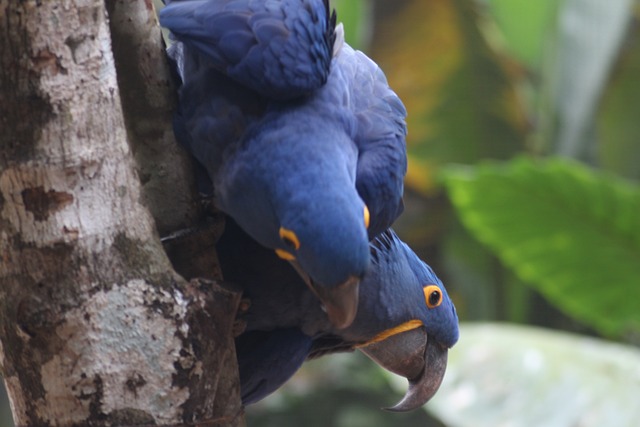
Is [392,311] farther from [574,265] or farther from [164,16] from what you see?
[574,265]

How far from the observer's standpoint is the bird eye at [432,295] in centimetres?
199

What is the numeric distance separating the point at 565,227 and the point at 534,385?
2.26 ft

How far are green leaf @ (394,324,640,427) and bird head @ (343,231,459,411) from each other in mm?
902

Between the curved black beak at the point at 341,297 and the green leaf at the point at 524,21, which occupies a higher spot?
the curved black beak at the point at 341,297

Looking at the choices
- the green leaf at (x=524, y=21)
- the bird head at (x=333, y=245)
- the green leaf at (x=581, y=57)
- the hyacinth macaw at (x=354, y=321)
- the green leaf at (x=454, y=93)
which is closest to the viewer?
the bird head at (x=333, y=245)

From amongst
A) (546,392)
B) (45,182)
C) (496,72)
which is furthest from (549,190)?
(45,182)

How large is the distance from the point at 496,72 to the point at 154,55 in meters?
3.37

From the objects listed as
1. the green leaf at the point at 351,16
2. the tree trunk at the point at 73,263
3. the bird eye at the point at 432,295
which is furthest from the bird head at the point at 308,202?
the green leaf at the point at 351,16

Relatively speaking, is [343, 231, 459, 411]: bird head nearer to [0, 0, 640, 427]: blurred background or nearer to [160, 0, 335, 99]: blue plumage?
[160, 0, 335, 99]: blue plumage

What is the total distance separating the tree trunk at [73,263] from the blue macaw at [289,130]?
203 mm

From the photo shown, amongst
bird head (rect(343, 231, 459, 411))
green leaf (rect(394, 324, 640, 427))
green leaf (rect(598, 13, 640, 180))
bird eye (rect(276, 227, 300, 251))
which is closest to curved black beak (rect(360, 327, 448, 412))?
bird head (rect(343, 231, 459, 411))

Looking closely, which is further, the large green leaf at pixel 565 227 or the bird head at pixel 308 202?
the large green leaf at pixel 565 227

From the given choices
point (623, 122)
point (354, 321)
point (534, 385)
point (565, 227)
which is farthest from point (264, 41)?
point (623, 122)

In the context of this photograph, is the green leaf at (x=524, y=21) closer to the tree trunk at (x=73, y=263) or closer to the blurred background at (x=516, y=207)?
the blurred background at (x=516, y=207)
